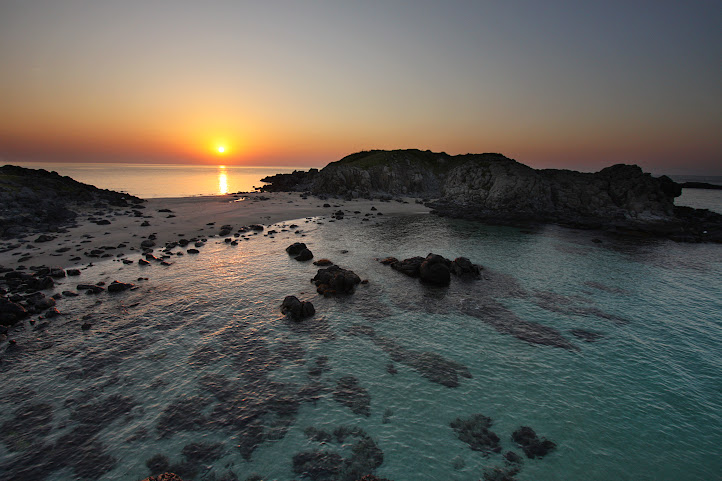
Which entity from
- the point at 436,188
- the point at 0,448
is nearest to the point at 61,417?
the point at 0,448

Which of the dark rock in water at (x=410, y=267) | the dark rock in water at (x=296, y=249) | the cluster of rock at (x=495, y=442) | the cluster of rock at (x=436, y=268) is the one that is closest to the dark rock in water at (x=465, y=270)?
the cluster of rock at (x=436, y=268)

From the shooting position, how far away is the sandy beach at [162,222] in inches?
1508

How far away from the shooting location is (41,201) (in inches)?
2178

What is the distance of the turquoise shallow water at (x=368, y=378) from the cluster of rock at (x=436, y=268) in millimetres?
1454

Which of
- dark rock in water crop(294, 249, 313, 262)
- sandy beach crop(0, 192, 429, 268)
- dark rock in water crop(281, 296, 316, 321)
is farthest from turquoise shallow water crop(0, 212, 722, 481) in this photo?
sandy beach crop(0, 192, 429, 268)

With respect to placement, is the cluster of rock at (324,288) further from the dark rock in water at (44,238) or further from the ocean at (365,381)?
the dark rock in water at (44,238)

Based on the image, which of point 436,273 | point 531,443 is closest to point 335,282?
point 436,273

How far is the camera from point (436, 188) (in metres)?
144

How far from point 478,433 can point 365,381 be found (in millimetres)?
6665

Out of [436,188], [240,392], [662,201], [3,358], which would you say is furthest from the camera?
[436,188]

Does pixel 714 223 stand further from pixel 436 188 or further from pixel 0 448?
pixel 0 448

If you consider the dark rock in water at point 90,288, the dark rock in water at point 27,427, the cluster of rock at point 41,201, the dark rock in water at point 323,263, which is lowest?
the dark rock in water at point 27,427

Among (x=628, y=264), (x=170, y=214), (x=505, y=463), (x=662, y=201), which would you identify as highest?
(x=662, y=201)

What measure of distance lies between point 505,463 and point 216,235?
53784 millimetres
